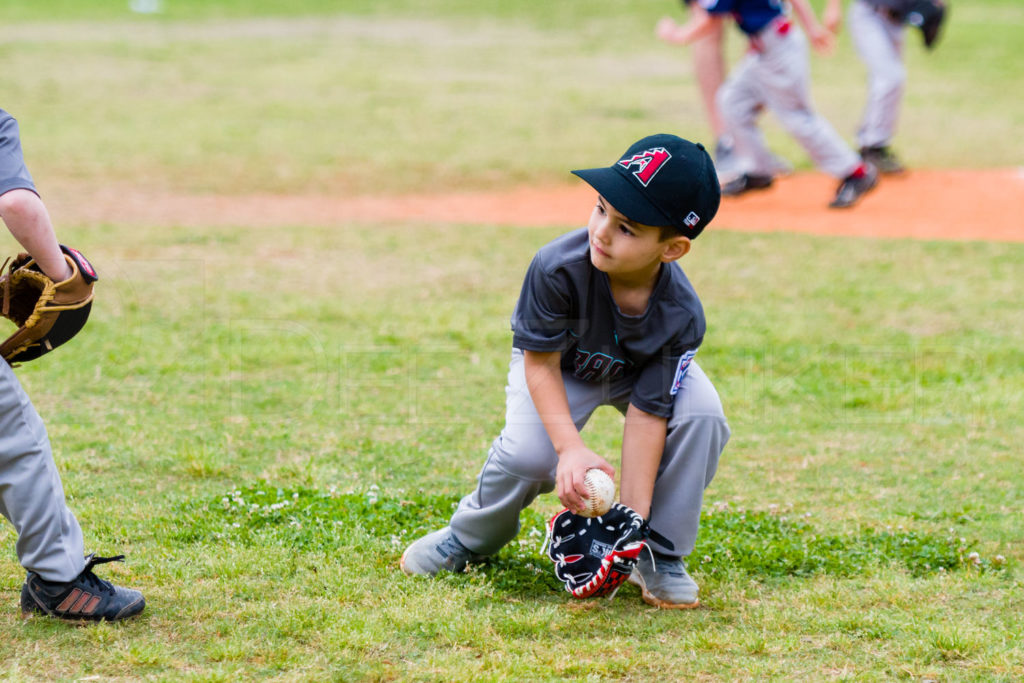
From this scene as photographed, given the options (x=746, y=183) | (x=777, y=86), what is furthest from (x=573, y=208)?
(x=777, y=86)

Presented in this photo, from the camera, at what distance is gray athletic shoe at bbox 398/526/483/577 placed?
11.2ft

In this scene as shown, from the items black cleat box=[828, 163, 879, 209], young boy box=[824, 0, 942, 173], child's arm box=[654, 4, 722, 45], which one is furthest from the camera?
young boy box=[824, 0, 942, 173]

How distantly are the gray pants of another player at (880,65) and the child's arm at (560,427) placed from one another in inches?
269

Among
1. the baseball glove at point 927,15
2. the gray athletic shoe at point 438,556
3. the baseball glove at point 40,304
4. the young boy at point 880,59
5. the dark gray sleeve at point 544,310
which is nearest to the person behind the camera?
the baseball glove at point 40,304

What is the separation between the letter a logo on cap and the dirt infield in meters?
5.12

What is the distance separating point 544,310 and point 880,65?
7.01 metres

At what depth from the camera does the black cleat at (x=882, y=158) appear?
9.57 metres

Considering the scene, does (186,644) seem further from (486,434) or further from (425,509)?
(486,434)

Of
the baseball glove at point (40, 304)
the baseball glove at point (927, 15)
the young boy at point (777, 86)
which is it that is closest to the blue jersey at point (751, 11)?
the young boy at point (777, 86)

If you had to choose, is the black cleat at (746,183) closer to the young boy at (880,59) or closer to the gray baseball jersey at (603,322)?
the young boy at (880,59)

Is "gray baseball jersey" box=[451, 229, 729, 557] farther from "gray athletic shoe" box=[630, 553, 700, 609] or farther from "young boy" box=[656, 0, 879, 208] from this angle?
"young boy" box=[656, 0, 879, 208]

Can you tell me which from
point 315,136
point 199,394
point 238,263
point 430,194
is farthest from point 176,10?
point 199,394

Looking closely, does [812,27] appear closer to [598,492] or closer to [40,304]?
[598,492]

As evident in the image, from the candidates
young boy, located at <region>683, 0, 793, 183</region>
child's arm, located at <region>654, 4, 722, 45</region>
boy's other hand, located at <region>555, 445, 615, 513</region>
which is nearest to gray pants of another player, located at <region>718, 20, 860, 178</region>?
child's arm, located at <region>654, 4, 722, 45</region>
